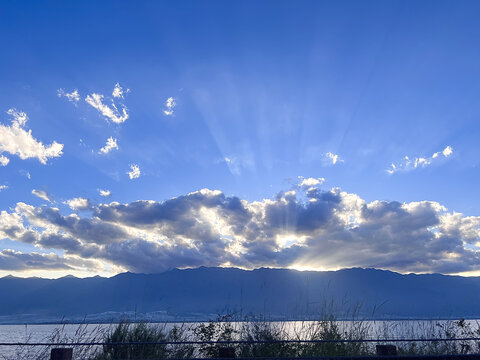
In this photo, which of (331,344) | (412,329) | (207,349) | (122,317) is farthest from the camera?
(412,329)

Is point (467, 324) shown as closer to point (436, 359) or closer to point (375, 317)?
point (375, 317)

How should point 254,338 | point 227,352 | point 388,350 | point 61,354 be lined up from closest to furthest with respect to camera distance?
point 61,354
point 227,352
point 388,350
point 254,338

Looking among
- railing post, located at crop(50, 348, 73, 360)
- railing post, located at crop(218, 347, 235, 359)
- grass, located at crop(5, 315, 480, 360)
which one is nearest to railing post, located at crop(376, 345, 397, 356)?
railing post, located at crop(218, 347, 235, 359)

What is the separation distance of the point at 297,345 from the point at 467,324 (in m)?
5.77

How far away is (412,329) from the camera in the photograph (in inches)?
486

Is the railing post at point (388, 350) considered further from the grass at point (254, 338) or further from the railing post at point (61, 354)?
the railing post at point (61, 354)

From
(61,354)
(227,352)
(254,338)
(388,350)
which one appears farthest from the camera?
(254,338)

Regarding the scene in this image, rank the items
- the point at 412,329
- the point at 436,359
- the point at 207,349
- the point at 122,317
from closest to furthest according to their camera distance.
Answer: the point at 436,359
the point at 207,349
the point at 122,317
the point at 412,329

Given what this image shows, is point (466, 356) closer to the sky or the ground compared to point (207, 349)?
closer to the sky

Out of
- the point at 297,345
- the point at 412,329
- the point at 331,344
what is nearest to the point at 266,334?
the point at 297,345

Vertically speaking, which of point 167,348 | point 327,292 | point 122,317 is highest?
point 327,292

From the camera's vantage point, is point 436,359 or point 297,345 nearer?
point 436,359

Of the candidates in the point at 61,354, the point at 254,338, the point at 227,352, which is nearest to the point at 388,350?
the point at 227,352

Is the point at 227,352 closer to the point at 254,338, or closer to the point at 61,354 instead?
the point at 61,354
